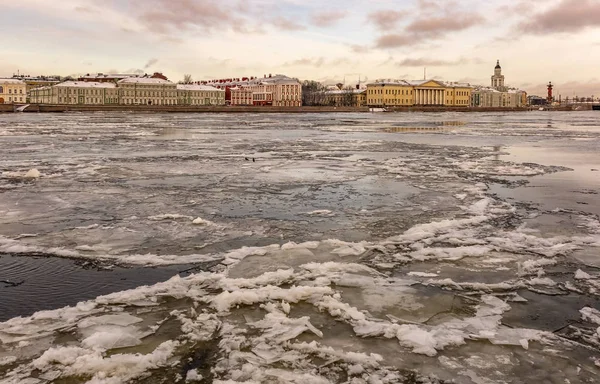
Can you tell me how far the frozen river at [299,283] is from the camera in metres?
3.37

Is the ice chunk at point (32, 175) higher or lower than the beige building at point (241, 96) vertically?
lower

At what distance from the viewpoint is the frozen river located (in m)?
3.37

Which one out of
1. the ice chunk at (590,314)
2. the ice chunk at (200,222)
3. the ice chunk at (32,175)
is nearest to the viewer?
the ice chunk at (590,314)

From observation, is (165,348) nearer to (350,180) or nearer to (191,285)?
(191,285)

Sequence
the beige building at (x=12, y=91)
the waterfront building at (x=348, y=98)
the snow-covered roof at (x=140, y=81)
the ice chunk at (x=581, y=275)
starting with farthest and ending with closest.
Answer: the waterfront building at (x=348, y=98), the snow-covered roof at (x=140, y=81), the beige building at (x=12, y=91), the ice chunk at (x=581, y=275)

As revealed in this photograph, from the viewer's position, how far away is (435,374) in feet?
10.6

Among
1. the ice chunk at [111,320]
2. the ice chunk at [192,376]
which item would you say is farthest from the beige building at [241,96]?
the ice chunk at [192,376]

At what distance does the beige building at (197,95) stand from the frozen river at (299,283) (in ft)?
382

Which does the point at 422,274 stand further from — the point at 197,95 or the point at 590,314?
the point at 197,95

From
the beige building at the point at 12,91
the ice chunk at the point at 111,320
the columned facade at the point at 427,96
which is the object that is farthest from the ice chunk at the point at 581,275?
the columned facade at the point at 427,96

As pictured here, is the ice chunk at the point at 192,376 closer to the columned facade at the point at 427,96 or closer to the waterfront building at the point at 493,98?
the columned facade at the point at 427,96

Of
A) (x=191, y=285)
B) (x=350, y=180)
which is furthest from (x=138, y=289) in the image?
(x=350, y=180)

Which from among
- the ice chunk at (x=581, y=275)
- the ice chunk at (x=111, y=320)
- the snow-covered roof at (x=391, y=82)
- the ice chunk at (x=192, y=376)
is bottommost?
the ice chunk at (x=192, y=376)

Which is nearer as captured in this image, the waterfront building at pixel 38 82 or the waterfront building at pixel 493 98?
the waterfront building at pixel 38 82
